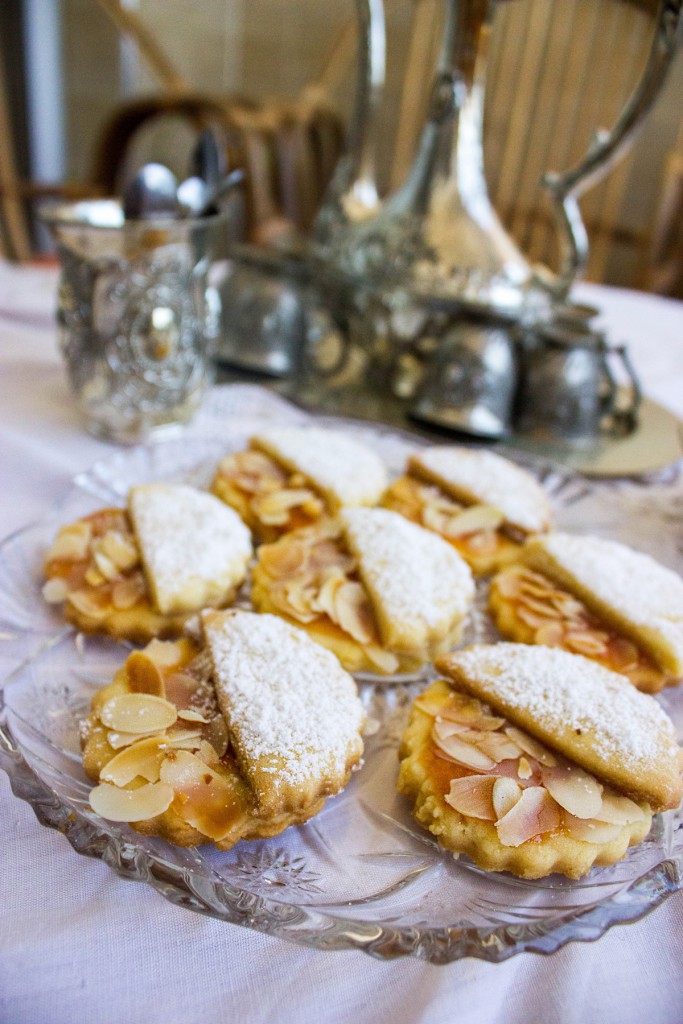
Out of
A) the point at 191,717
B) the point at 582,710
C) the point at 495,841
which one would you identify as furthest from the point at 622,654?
the point at 191,717

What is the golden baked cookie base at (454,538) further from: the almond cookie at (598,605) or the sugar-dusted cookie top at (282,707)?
the sugar-dusted cookie top at (282,707)

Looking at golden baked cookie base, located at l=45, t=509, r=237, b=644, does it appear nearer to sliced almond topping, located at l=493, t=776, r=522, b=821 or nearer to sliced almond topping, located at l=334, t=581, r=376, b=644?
sliced almond topping, located at l=334, t=581, r=376, b=644

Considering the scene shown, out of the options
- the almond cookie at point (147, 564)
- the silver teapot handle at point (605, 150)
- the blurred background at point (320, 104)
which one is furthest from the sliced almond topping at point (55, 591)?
the blurred background at point (320, 104)

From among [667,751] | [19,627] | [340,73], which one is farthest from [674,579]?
[340,73]

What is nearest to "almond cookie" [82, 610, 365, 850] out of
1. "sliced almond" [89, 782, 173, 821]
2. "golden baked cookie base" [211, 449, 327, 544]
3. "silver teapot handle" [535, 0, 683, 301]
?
"sliced almond" [89, 782, 173, 821]

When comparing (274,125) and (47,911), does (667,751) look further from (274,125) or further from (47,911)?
(274,125)
